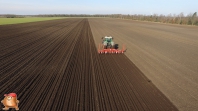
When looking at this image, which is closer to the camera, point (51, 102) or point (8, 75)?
point (51, 102)

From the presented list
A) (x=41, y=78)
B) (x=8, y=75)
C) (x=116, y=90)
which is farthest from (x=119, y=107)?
(x=8, y=75)

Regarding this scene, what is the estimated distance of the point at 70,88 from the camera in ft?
26.1

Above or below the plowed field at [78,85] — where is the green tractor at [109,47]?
above

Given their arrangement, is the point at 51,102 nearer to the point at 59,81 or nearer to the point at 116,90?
the point at 59,81

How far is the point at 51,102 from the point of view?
6.69m

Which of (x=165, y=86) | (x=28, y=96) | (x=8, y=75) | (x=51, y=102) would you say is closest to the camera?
(x=51, y=102)

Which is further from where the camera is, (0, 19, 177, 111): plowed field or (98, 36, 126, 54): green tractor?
(98, 36, 126, 54): green tractor

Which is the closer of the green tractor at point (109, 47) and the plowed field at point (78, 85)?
the plowed field at point (78, 85)

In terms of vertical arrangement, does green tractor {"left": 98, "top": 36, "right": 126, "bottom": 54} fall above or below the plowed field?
above

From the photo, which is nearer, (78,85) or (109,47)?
(78,85)

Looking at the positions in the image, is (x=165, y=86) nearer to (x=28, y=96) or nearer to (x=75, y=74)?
(x=75, y=74)

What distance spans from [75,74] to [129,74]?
3580mm

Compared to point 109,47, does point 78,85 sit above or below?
below

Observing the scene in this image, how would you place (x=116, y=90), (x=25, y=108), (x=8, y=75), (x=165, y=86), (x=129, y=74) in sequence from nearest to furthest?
(x=25, y=108) < (x=116, y=90) < (x=165, y=86) < (x=8, y=75) < (x=129, y=74)
